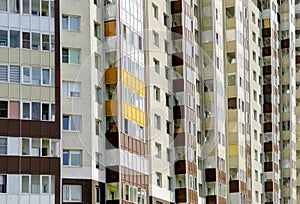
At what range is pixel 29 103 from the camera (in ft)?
187

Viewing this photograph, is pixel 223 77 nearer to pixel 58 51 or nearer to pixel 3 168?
pixel 58 51

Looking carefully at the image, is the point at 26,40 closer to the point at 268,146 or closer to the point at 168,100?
the point at 168,100

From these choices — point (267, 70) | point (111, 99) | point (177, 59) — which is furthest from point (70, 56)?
point (267, 70)

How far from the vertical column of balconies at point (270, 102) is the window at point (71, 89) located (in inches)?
1476

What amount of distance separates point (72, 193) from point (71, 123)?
16.5 ft

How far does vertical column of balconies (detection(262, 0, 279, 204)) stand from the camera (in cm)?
9362

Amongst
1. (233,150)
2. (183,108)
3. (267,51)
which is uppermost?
(267,51)

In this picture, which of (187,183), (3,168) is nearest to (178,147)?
(187,183)

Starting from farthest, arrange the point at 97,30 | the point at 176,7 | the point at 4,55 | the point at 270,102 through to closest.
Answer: the point at 270,102 → the point at 176,7 → the point at 97,30 → the point at 4,55

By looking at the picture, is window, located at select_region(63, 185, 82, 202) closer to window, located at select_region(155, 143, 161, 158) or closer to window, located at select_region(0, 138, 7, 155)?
window, located at select_region(0, 138, 7, 155)

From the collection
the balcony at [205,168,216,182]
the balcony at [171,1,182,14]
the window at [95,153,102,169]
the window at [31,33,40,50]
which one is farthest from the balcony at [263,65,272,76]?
the window at [31,33,40,50]

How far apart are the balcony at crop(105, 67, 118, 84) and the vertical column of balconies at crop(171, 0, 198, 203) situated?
10872 mm

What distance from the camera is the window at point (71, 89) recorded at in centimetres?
6110

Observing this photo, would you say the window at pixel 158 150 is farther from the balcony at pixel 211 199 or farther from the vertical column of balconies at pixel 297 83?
the vertical column of balconies at pixel 297 83
